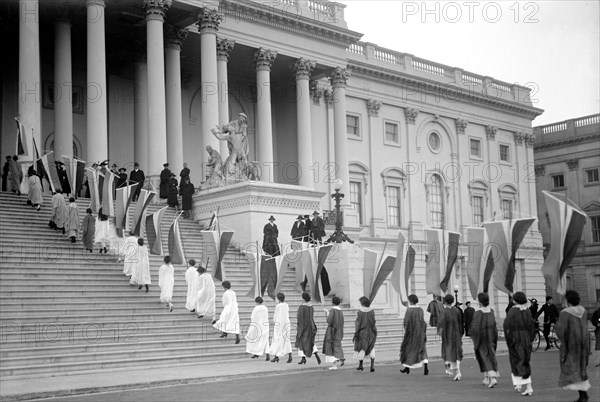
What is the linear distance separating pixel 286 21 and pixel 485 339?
28632mm

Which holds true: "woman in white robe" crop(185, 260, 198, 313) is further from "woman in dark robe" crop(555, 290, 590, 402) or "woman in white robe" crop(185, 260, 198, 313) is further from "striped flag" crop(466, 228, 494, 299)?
"woman in dark robe" crop(555, 290, 590, 402)

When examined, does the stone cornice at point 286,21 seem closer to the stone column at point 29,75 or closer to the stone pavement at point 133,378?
the stone column at point 29,75

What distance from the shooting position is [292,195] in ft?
99.7

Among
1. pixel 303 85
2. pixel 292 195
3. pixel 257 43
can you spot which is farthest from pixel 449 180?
pixel 292 195

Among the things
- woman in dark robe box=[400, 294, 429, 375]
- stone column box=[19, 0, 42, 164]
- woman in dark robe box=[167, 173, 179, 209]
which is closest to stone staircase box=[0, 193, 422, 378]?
stone column box=[19, 0, 42, 164]

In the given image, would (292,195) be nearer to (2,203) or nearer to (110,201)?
(110,201)

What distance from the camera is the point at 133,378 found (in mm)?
15828

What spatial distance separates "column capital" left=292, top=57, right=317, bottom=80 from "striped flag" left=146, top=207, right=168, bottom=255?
65.8 feet

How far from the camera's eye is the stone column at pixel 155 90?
33344 millimetres

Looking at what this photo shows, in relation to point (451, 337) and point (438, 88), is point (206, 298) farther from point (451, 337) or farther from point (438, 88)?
point (438, 88)

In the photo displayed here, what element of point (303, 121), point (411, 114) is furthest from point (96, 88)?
point (411, 114)

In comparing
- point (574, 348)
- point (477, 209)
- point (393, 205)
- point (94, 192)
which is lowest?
point (574, 348)

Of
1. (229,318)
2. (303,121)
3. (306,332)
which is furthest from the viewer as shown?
(303,121)

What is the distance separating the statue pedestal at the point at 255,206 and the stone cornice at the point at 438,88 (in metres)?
18.9
